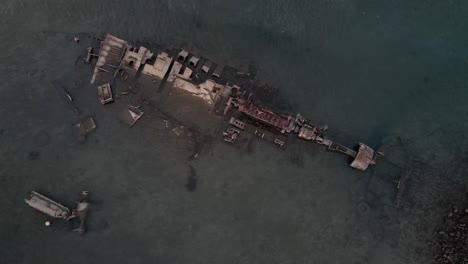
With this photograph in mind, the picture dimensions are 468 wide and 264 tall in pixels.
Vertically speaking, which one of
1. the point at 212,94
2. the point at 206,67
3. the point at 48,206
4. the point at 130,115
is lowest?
the point at 48,206

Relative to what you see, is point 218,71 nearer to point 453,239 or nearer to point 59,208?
point 59,208

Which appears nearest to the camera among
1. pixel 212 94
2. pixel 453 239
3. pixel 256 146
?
pixel 453 239

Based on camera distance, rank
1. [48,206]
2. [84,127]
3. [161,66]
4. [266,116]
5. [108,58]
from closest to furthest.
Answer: [48,206], [84,127], [266,116], [161,66], [108,58]

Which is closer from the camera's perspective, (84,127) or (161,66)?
(84,127)

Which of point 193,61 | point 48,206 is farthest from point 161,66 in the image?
point 48,206

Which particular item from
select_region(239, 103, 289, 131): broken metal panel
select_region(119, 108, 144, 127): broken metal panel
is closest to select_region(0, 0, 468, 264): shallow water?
select_region(119, 108, 144, 127): broken metal panel

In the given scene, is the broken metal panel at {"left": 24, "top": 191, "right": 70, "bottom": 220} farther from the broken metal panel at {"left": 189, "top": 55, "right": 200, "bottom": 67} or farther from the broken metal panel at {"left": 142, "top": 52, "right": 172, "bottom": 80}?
the broken metal panel at {"left": 189, "top": 55, "right": 200, "bottom": 67}

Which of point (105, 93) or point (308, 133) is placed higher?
point (308, 133)

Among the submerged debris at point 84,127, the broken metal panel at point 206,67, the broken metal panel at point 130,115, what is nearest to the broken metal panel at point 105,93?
the broken metal panel at point 130,115
